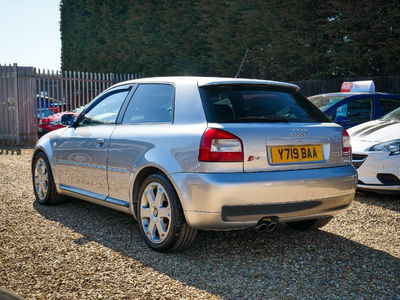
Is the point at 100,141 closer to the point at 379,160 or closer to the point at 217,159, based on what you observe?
the point at 217,159

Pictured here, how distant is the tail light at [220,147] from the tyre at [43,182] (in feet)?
9.13

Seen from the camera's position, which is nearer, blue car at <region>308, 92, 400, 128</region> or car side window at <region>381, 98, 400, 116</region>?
blue car at <region>308, 92, 400, 128</region>

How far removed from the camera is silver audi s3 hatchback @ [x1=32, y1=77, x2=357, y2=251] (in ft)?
12.6

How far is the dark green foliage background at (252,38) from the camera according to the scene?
13156 mm

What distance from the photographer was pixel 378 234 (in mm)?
4973

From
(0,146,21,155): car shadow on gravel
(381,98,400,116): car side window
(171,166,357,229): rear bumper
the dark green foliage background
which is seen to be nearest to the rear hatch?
(171,166,357,229): rear bumper

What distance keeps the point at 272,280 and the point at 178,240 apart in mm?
868

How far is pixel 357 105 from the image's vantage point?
28.9 feet

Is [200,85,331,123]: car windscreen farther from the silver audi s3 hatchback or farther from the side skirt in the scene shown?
the side skirt

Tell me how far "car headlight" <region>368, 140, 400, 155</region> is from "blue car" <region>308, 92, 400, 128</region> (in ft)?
6.70

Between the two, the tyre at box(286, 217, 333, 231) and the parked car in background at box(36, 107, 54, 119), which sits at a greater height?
the parked car in background at box(36, 107, 54, 119)

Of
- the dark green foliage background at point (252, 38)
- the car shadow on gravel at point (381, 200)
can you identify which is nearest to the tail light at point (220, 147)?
the car shadow on gravel at point (381, 200)

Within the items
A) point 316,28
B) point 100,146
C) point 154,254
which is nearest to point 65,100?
point 316,28

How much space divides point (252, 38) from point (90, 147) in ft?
40.8
